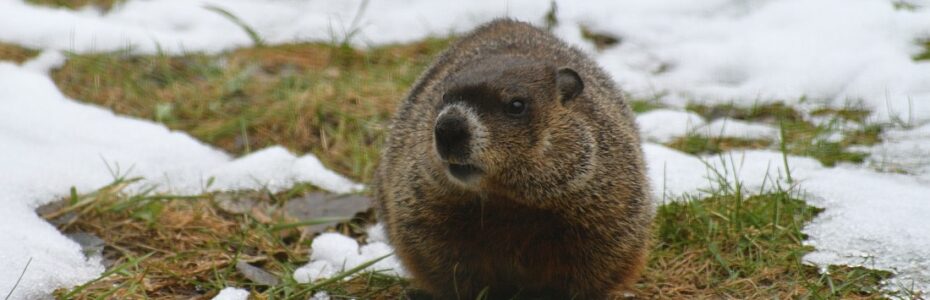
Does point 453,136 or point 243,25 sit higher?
point 453,136

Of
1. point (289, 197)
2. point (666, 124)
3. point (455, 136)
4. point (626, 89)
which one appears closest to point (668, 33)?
point (626, 89)

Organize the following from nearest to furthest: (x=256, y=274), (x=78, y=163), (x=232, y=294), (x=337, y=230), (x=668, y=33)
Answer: (x=232, y=294) < (x=256, y=274) < (x=337, y=230) < (x=78, y=163) < (x=668, y=33)

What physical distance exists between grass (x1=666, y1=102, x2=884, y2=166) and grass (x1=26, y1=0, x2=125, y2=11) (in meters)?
5.21

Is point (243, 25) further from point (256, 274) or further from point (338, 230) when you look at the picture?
point (256, 274)

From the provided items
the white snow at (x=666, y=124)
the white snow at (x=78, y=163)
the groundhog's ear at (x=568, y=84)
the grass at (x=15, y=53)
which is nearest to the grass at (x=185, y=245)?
the white snow at (x=78, y=163)

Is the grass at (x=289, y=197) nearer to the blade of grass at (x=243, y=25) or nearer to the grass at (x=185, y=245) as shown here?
the grass at (x=185, y=245)

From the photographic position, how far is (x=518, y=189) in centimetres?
333

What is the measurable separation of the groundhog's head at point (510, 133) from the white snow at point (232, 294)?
1.13 meters

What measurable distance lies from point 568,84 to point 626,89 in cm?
329

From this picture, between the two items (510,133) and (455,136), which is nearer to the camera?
(455,136)

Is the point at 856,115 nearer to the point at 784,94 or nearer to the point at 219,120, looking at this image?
the point at 784,94

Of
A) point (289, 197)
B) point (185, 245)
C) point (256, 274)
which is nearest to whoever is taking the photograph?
point (256, 274)

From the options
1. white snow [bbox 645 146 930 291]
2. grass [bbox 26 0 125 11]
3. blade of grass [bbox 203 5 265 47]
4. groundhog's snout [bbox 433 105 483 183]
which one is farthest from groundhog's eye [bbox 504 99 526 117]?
grass [bbox 26 0 125 11]

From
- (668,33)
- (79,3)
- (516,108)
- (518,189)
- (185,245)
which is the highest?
(516,108)
